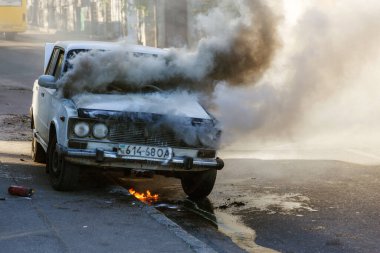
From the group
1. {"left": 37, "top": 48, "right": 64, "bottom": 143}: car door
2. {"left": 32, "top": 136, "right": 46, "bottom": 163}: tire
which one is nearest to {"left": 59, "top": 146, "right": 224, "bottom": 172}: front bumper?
{"left": 37, "top": 48, "right": 64, "bottom": 143}: car door

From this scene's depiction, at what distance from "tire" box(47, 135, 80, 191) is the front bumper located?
0.70 feet

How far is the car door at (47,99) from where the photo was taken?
28.2 feet

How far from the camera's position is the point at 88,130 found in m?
7.37

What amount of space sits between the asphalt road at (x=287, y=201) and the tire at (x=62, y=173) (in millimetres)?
984

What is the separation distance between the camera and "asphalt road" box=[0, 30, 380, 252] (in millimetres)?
6402

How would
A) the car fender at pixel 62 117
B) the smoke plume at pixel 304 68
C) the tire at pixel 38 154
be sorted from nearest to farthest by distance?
the car fender at pixel 62 117
the smoke plume at pixel 304 68
the tire at pixel 38 154

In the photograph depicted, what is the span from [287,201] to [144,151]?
182 centimetres

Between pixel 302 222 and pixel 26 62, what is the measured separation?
74.4ft

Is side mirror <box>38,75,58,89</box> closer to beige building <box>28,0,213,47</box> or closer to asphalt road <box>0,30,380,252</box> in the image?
asphalt road <box>0,30,380,252</box>

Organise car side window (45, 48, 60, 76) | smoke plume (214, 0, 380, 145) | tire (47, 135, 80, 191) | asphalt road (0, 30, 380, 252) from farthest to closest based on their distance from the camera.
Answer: car side window (45, 48, 60, 76), smoke plume (214, 0, 380, 145), tire (47, 135, 80, 191), asphalt road (0, 30, 380, 252)

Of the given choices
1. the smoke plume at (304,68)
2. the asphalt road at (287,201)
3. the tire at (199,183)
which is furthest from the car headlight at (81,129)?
the smoke plume at (304,68)

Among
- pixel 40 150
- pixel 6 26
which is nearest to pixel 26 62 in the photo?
pixel 6 26

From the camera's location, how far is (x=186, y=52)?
862cm

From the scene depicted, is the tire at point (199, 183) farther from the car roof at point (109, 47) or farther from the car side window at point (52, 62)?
the car side window at point (52, 62)
